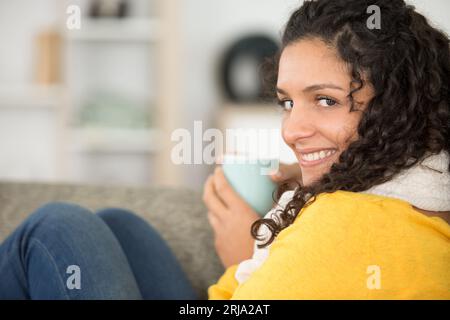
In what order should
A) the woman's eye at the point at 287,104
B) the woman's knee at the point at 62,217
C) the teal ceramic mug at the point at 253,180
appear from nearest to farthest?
the woman's eye at the point at 287,104
the woman's knee at the point at 62,217
the teal ceramic mug at the point at 253,180

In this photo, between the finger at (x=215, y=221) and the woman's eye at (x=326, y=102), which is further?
the finger at (x=215, y=221)

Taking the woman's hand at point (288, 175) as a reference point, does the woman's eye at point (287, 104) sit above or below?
above

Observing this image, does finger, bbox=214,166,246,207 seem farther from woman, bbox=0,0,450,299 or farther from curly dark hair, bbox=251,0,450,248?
curly dark hair, bbox=251,0,450,248

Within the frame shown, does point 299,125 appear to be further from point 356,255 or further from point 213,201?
point 213,201

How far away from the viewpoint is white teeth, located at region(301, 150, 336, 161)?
0.92 m

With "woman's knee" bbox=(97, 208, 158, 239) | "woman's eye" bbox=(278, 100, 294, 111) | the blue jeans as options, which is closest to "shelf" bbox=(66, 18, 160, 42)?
"woman's knee" bbox=(97, 208, 158, 239)

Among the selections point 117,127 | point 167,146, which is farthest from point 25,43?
point 167,146

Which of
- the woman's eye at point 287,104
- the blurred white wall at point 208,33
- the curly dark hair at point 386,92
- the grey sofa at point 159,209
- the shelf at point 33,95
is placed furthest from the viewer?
the blurred white wall at point 208,33

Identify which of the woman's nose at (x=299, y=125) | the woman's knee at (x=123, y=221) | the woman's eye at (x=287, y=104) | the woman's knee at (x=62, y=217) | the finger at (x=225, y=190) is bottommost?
the woman's knee at (x=123, y=221)

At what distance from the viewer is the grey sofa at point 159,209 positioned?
1.34 m

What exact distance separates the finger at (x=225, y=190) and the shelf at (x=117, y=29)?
2198 millimetres

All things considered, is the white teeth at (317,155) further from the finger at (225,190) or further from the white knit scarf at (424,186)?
the finger at (225,190)

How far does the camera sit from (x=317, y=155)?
93 centimetres

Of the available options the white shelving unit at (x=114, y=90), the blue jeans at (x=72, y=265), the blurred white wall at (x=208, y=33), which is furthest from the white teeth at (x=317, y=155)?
the blurred white wall at (x=208, y=33)
